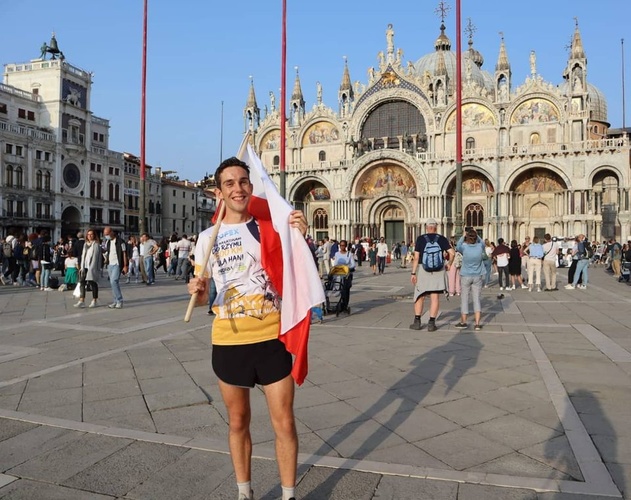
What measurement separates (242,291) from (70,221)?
5142 centimetres

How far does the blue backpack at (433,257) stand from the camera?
7.96 meters

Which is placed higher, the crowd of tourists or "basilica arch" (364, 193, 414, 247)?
"basilica arch" (364, 193, 414, 247)

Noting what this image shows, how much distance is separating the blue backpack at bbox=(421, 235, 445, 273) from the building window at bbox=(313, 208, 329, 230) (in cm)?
3637

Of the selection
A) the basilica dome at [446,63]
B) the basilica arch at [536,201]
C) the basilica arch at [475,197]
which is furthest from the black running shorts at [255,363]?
the basilica dome at [446,63]

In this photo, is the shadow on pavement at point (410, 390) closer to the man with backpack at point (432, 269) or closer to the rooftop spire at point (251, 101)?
the man with backpack at point (432, 269)

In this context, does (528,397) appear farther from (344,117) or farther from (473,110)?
(344,117)

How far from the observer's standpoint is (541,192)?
120ft

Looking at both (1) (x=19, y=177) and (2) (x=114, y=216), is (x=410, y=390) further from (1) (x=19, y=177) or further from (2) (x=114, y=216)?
(2) (x=114, y=216)

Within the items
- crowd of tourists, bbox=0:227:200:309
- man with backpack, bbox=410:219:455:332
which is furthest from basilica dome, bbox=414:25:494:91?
man with backpack, bbox=410:219:455:332

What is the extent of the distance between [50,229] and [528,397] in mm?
48158

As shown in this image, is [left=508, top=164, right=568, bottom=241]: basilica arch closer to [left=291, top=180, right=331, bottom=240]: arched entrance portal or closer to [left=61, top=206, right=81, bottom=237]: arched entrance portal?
[left=291, top=180, right=331, bottom=240]: arched entrance portal

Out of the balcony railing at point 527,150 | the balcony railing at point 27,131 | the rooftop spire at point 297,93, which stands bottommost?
the balcony railing at point 527,150

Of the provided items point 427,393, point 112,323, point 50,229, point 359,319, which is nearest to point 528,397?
point 427,393

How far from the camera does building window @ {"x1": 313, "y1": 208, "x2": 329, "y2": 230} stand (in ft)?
146
